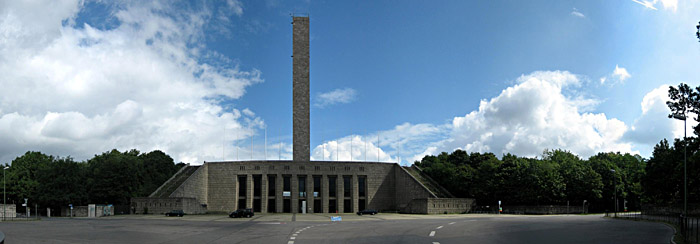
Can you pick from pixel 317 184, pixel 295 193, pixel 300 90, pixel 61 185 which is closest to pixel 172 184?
pixel 61 185

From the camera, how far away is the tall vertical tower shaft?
89500 mm

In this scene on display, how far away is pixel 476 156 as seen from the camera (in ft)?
299

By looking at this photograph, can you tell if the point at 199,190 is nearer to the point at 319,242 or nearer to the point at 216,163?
the point at 216,163

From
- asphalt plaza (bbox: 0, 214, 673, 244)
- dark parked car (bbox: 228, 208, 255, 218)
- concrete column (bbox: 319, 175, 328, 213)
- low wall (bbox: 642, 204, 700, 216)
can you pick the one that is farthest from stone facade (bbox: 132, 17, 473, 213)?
asphalt plaza (bbox: 0, 214, 673, 244)

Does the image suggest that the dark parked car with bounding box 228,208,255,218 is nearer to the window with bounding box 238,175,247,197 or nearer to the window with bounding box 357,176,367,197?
the window with bounding box 238,175,247,197

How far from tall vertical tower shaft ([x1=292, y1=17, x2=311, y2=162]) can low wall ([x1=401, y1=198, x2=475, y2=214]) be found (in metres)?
24.5

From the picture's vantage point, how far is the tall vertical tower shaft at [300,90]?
89500mm

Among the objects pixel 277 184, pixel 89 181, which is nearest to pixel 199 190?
pixel 277 184

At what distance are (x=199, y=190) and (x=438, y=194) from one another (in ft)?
126

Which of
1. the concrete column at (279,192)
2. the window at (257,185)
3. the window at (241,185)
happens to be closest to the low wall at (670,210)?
the concrete column at (279,192)

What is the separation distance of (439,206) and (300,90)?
35.7 metres

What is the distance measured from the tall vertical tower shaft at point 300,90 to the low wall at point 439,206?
964 inches

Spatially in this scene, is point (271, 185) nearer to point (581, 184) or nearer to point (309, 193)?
point (309, 193)

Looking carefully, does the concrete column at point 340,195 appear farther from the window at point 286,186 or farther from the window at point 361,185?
the window at point 286,186
